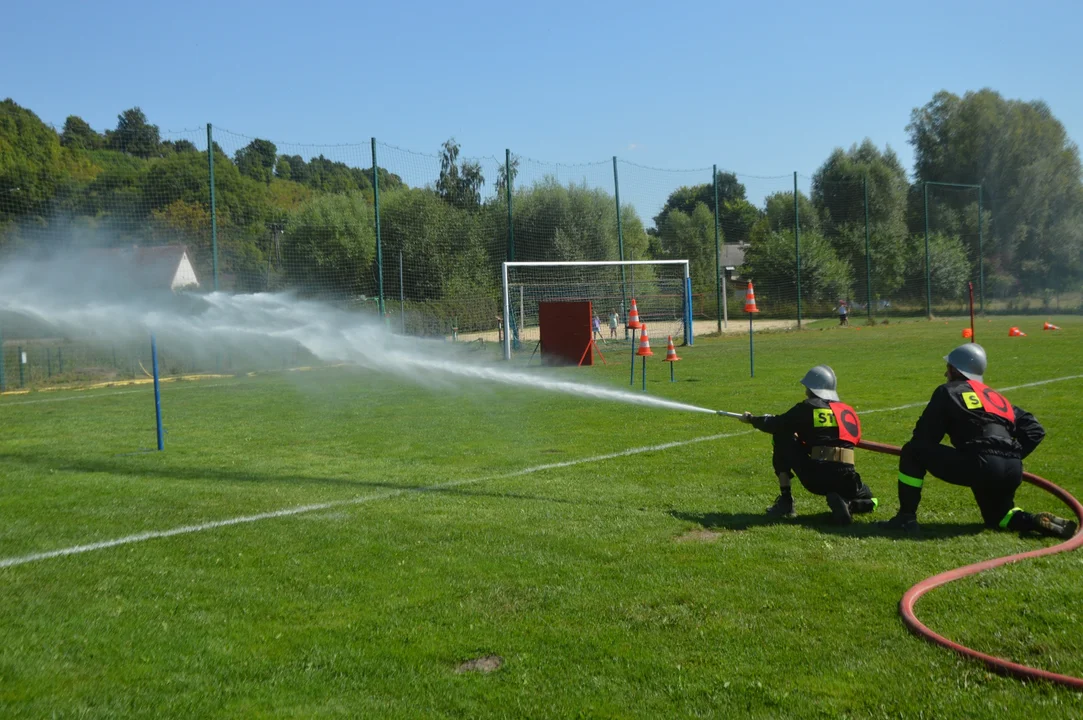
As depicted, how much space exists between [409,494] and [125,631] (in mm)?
3998

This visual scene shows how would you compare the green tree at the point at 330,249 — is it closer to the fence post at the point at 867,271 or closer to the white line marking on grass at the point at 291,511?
the white line marking on grass at the point at 291,511

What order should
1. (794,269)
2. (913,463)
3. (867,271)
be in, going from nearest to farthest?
(913,463) → (794,269) → (867,271)

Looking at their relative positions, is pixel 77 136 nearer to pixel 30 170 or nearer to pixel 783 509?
pixel 30 170

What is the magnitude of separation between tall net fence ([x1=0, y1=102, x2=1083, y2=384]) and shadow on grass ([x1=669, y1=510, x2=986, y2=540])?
44.3 feet

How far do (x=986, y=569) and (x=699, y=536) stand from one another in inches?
83.4

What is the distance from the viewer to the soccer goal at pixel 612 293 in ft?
115

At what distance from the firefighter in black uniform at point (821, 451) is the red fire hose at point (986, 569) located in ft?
4.80

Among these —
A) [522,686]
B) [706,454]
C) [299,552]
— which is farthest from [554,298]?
[522,686]

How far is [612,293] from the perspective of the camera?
122 ft

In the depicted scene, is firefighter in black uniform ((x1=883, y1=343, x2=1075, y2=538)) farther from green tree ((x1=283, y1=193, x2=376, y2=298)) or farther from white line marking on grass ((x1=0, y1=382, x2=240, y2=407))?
green tree ((x1=283, y1=193, x2=376, y2=298))

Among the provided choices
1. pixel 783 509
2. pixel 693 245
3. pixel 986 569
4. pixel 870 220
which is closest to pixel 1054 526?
pixel 986 569

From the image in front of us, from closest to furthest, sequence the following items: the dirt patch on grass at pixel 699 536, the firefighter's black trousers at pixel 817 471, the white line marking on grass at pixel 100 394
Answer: the dirt patch on grass at pixel 699 536 < the firefighter's black trousers at pixel 817 471 < the white line marking on grass at pixel 100 394

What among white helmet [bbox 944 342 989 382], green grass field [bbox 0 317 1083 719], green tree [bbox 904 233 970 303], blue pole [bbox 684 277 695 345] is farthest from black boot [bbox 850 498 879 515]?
green tree [bbox 904 233 970 303]

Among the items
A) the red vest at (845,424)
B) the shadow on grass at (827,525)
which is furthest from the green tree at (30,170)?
→ the red vest at (845,424)
